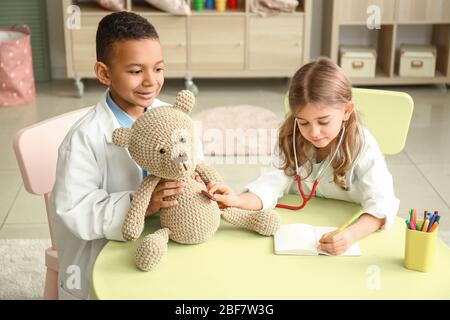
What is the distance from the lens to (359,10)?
404 centimetres

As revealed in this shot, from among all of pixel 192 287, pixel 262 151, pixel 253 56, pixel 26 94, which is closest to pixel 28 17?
pixel 26 94

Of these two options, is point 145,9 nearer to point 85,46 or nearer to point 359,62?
point 85,46

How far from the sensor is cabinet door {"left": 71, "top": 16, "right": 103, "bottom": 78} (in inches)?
156

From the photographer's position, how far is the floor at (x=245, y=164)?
2.68 meters

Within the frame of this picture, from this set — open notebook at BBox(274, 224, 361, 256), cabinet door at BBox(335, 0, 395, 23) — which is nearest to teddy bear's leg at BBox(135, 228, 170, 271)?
open notebook at BBox(274, 224, 361, 256)

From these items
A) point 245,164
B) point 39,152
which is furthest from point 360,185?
point 245,164

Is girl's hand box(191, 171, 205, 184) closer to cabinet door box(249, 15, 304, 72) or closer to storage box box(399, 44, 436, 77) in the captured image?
cabinet door box(249, 15, 304, 72)

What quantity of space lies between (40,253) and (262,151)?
1.29m

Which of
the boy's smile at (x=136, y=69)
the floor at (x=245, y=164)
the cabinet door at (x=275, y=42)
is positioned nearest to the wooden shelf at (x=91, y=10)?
the floor at (x=245, y=164)

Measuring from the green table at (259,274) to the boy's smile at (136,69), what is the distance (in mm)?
291

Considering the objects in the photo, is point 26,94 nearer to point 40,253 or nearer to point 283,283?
point 40,253

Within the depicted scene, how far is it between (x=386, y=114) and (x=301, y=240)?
55 centimetres

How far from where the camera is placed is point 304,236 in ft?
4.44

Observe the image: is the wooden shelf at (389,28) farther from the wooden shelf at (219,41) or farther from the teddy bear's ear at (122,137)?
the teddy bear's ear at (122,137)
